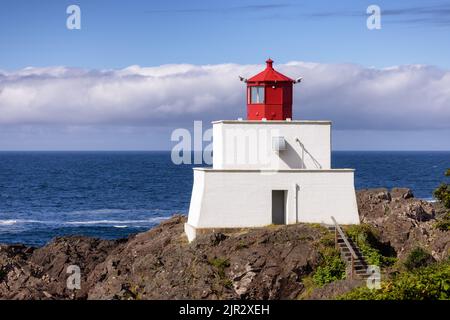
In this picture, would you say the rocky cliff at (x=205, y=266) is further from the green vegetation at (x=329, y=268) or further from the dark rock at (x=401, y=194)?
the dark rock at (x=401, y=194)

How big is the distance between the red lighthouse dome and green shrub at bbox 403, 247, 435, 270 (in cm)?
733

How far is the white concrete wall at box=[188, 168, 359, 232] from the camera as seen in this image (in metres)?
30.5

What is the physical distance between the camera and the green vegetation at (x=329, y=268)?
1075 inches

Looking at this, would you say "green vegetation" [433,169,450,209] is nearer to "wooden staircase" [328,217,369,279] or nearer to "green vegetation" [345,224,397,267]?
"green vegetation" [345,224,397,267]

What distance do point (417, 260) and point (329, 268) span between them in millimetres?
3194

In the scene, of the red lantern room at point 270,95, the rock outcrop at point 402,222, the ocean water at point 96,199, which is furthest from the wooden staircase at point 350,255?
the ocean water at point 96,199

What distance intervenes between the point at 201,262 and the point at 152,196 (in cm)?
6294

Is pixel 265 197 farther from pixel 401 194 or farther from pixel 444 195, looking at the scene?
pixel 401 194

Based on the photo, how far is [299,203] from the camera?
3103 centimetres

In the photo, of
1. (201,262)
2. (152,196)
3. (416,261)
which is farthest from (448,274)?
(152,196)

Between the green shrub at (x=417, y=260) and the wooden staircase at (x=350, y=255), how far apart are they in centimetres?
163

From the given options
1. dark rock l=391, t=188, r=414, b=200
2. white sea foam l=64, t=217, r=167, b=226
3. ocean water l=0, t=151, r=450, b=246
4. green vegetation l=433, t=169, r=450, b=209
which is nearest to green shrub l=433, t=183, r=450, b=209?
green vegetation l=433, t=169, r=450, b=209
